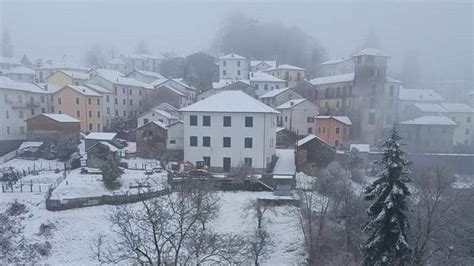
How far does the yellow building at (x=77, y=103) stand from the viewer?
31.9 metres

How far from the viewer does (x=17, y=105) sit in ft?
96.5

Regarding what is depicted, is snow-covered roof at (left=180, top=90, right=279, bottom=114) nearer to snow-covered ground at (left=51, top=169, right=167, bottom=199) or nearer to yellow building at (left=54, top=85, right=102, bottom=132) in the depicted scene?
snow-covered ground at (left=51, top=169, right=167, bottom=199)

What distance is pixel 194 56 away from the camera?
169ft

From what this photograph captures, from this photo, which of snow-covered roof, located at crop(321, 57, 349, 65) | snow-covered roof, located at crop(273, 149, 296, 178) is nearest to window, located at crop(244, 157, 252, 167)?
snow-covered roof, located at crop(273, 149, 296, 178)

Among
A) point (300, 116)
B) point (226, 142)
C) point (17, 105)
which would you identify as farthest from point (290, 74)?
point (17, 105)

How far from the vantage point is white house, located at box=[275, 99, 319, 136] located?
32.0 metres

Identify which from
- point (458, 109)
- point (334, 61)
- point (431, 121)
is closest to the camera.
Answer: point (431, 121)

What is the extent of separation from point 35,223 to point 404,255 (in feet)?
50.0

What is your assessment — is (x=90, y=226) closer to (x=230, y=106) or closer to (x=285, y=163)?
(x=230, y=106)

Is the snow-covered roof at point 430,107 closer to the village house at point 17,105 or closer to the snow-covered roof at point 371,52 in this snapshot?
the snow-covered roof at point 371,52

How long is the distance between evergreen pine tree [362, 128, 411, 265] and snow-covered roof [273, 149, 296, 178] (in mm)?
12494

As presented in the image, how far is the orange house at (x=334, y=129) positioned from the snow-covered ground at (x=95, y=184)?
13636 millimetres

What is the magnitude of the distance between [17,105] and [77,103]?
14.5 feet

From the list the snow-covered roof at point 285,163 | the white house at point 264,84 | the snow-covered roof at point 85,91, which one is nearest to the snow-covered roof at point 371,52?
the snow-covered roof at point 285,163
